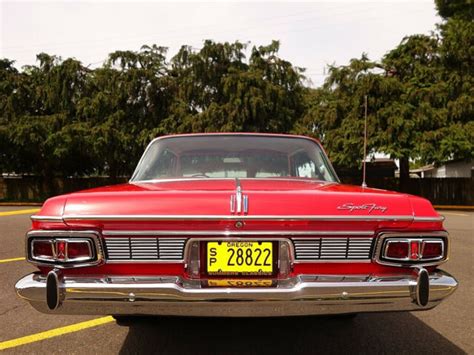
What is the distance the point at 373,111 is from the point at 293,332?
23263 millimetres

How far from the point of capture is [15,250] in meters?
8.14

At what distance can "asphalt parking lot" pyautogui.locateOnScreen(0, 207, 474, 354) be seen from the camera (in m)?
3.36

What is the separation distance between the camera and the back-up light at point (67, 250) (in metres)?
2.57

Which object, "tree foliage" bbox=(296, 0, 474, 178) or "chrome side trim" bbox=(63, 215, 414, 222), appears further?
"tree foliage" bbox=(296, 0, 474, 178)

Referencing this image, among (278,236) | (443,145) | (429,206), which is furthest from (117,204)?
(443,145)

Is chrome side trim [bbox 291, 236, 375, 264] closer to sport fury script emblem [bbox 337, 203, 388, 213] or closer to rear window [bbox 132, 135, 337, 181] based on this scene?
sport fury script emblem [bbox 337, 203, 388, 213]

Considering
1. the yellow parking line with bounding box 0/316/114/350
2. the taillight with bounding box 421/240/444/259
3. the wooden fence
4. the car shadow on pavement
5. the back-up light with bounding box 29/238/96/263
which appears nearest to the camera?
the back-up light with bounding box 29/238/96/263

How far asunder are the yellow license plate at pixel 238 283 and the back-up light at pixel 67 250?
657mm

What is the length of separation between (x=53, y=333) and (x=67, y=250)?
4.95 feet

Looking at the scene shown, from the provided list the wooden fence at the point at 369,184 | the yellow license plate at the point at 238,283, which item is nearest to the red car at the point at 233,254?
the yellow license plate at the point at 238,283

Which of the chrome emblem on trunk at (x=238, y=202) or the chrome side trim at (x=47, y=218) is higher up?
the chrome emblem on trunk at (x=238, y=202)

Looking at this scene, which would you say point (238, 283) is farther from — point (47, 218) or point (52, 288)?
point (47, 218)

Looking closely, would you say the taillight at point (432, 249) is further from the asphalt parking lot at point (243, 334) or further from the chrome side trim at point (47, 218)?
the chrome side trim at point (47, 218)

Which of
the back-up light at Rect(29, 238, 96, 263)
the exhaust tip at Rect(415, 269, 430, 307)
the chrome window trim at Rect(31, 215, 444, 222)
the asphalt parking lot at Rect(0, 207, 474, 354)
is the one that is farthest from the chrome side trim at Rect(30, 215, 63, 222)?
the exhaust tip at Rect(415, 269, 430, 307)
